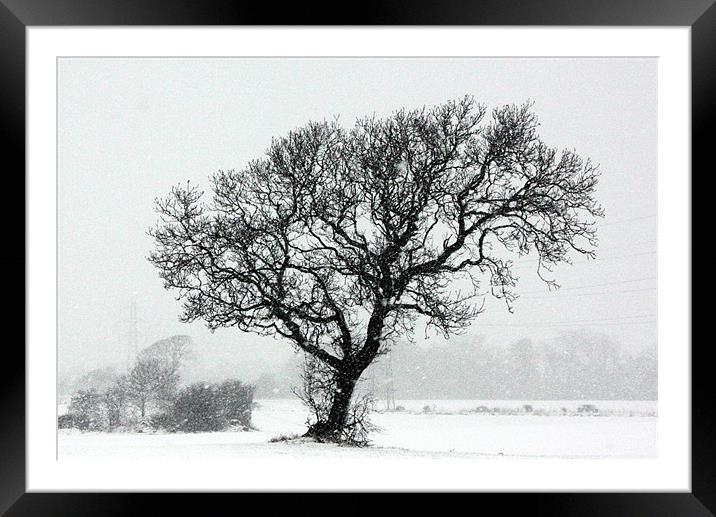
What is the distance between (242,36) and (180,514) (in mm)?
2497

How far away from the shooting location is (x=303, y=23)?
304 cm

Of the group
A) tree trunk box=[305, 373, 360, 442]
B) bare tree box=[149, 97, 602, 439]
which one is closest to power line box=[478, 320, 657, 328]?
bare tree box=[149, 97, 602, 439]

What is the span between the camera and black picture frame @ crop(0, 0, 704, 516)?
9.87 ft

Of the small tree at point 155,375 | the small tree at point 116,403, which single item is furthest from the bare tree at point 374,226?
the small tree at point 116,403

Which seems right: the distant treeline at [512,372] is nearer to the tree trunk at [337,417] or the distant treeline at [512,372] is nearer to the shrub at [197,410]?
the tree trunk at [337,417]

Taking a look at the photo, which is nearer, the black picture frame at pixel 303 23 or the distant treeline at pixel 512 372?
the black picture frame at pixel 303 23

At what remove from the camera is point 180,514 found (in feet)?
10.5

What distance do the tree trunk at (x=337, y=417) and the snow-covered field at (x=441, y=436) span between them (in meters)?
0.06

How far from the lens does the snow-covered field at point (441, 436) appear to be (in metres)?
3.96

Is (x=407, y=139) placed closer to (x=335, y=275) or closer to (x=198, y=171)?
(x=335, y=275)

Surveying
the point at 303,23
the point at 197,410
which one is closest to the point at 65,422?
the point at 197,410

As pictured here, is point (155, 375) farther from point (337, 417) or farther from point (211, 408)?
point (337, 417)
